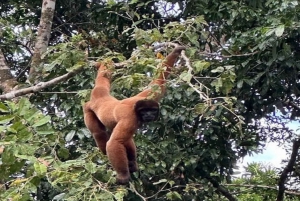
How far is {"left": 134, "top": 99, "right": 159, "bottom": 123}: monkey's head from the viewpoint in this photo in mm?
5098

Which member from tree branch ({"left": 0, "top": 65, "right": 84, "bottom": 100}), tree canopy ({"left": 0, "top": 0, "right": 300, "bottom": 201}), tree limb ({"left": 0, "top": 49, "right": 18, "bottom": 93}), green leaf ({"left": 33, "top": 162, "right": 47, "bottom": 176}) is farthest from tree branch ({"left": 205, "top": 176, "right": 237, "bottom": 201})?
green leaf ({"left": 33, "top": 162, "right": 47, "bottom": 176})

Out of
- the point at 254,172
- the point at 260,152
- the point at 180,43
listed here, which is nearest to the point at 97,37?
the point at 180,43

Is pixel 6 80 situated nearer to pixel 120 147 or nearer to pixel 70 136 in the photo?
pixel 70 136

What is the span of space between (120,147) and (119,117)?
0.25m

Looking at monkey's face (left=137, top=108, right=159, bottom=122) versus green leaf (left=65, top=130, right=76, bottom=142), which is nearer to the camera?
monkey's face (left=137, top=108, right=159, bottom=122)

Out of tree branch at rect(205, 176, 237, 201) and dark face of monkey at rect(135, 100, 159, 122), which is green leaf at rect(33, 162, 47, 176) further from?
A: tree branch at rect(205, 176, 237, 201)

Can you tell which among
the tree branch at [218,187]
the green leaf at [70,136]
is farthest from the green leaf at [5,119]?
the tree branch at [218,187]

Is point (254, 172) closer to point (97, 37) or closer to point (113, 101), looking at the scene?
point (97, 37)

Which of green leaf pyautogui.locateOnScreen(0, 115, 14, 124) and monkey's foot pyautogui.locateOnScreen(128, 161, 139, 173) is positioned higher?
green leaf pyautogui.locateOnScreen(0, 115, 14, 124)

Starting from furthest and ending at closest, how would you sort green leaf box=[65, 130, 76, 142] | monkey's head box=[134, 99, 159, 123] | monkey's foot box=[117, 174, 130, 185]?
green leaf box=[65, 130, 76, 142], monkey's foot box=[117, 174, 130, 185], monkey's head box=[134, 99, 159, 123]

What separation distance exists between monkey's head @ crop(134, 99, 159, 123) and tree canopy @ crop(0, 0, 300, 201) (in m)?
0.24

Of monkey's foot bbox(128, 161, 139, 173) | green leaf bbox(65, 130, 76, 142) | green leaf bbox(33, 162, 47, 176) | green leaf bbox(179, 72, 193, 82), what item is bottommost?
monkey's foot bbox(128, 161, 139, 173)


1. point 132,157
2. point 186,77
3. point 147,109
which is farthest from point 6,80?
point 186,77

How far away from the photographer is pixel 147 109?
5.11m
